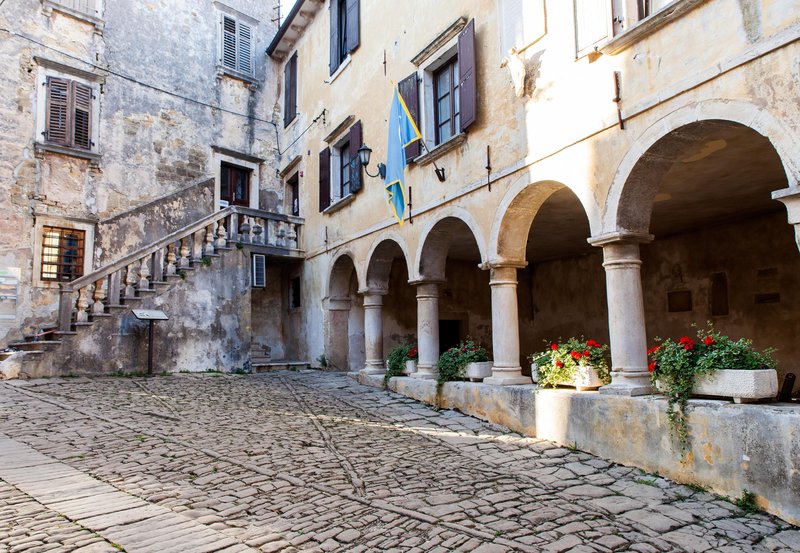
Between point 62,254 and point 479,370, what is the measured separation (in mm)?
9778

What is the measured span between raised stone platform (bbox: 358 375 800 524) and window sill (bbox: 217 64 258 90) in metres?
12.7

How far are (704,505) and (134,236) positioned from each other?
13.2 m

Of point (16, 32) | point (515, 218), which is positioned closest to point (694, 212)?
point (515, 218)

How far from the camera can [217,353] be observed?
41.5 ft

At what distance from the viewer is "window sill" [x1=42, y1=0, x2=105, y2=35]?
13.0 metres

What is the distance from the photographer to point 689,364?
5.27 metres

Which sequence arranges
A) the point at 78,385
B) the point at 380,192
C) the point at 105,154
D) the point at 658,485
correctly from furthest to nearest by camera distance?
the point at 105,154 < the point at 380,192 < the point at 78,385 < the point at 658,485

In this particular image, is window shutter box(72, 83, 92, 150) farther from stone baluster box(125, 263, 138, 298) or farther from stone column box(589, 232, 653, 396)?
stone column box(589, 232, 653, 396)

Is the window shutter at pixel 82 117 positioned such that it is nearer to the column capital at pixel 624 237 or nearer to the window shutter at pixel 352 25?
the window shutter at pixel 352 25

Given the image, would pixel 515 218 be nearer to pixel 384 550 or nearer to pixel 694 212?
pixel 694 212

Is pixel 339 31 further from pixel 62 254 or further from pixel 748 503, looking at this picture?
pixel 748 503

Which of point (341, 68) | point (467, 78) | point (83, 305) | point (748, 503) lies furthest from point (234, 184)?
point (748, 503)

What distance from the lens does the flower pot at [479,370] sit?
8.48 meters

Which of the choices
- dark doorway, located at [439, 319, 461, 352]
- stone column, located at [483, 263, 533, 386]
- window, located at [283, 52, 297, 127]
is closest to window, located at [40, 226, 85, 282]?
window, located at [283, 52, 297, 127]
